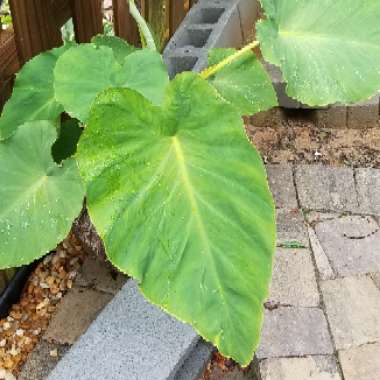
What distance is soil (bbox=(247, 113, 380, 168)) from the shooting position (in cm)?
276

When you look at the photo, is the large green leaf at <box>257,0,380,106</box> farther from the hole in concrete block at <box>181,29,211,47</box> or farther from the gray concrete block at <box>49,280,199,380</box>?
the hole in concrete block at <box>181,29,211,47</box>

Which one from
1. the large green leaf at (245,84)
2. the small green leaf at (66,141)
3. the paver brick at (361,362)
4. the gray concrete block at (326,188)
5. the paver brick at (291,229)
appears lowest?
the paver brick at (361,362)

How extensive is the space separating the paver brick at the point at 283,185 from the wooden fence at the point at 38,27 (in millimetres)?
855

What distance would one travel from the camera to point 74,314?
2.08 metres

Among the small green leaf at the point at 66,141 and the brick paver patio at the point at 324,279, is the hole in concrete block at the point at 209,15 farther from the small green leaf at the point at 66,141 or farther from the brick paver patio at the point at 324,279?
the small green leaf at the point at 66,141

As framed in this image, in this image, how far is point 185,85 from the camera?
54.2 inches

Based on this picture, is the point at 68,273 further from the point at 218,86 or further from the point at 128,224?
the point at 128,224

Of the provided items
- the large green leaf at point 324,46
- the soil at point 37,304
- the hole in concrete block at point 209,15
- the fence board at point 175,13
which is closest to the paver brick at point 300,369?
the soil at point 37,304

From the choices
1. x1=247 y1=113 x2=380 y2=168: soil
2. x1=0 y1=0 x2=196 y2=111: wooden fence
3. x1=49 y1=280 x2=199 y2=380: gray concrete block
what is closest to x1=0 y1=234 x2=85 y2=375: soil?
x1=49 y1=280 x2=199 y2=380: gray concrete block

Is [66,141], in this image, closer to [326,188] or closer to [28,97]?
[28,97]

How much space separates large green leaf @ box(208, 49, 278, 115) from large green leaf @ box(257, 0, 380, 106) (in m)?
0.25

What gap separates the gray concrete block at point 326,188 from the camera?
2.55m

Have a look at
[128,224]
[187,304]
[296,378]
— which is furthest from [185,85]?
[296,378]

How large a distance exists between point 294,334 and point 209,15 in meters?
1.51
